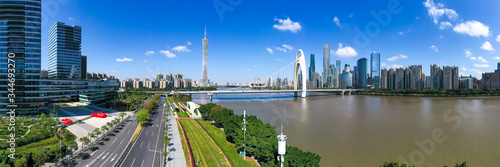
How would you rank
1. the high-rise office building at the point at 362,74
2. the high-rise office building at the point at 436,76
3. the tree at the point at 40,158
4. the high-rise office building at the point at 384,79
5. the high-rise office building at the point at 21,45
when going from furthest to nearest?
1. the high-rise office building at the point at 362,74
2. the high-rise office building at the point at 384,79
3. the high-rise office building at the point at 436,76
4. the high-rise office building at the point at 21,45
5. the tree at the point at 40,158

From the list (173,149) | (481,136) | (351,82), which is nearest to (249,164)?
(173,149)

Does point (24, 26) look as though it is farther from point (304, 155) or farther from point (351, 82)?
point (351, 82)

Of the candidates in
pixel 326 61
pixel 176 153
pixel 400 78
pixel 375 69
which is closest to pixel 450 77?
pixel 400 78

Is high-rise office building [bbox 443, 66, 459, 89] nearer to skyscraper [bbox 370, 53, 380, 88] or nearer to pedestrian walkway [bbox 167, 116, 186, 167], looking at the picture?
skyscraper [bbox 370, 53, 380, 88]

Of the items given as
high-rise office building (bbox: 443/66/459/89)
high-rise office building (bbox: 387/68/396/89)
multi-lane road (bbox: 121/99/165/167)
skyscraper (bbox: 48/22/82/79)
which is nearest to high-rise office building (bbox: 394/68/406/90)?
high-rise office building (bbox: 387/68/396/89)

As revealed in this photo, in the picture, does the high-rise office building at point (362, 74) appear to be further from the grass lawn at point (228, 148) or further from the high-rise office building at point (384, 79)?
the grass lawn at point (228, 148)

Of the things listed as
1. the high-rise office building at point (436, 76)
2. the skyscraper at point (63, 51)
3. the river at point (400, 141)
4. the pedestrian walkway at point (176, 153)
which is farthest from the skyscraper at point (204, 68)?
the high-rise office building at point (436, 76)
